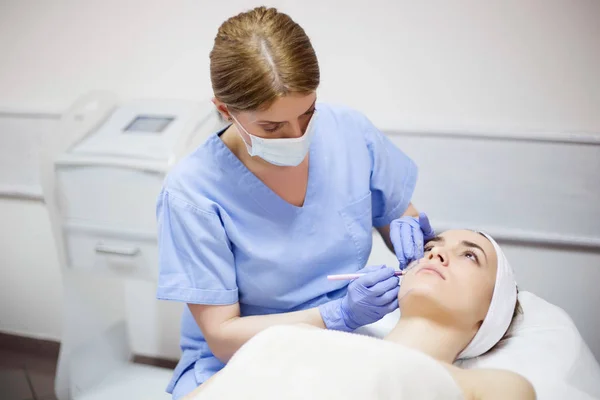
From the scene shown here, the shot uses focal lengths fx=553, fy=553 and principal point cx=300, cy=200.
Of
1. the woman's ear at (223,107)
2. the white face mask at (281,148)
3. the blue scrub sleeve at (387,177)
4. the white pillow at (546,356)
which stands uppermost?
the woman's ear at (223,107)

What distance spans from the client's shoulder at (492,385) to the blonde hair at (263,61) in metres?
0.60

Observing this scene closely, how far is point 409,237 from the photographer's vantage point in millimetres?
1246

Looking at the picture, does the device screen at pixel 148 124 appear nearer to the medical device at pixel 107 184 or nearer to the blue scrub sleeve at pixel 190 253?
the medical device at pixel 107 184

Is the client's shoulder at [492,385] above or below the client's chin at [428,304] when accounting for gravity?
below

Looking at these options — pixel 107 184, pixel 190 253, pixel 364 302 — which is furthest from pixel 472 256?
pixel 107 184

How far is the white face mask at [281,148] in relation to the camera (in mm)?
1094

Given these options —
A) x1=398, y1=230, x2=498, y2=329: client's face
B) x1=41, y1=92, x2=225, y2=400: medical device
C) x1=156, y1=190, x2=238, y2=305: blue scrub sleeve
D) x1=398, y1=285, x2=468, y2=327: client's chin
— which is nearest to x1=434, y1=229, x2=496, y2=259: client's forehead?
x1=398, y1=230, x2=498, y2=329: client's face

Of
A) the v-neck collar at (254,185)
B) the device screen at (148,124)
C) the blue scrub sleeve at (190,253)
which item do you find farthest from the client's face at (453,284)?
the device screen at (148,124)

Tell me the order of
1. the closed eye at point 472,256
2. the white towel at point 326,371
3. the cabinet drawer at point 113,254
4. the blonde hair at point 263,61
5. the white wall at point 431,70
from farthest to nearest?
1. the cabinet drawer at point 113,254
2. the white wall at point 431,70
3. the closed eye at point 472,256
4. the blonde hair at point 263,61
5. the white towel at point 326,371

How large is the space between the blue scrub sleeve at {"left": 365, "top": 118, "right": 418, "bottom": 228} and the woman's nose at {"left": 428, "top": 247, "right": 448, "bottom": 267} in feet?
0.67

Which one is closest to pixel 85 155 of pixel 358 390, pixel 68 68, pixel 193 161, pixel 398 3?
pixel 68 68

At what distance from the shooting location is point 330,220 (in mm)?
1270

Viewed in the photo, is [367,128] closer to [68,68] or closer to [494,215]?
[494,215]

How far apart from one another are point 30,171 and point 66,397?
87 cm
